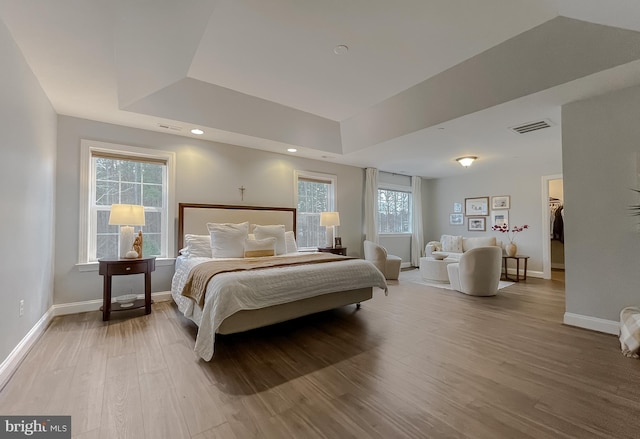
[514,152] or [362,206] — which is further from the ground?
[514,152]

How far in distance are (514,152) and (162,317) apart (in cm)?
639

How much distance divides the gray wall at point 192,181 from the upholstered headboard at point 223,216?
0.14 m

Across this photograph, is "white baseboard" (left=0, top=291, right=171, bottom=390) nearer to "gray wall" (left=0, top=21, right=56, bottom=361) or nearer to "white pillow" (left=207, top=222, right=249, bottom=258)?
"gray wall" (left=0, top=21, right=56, bottom=361)

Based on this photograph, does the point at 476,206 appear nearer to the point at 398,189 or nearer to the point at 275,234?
the point at 398,189

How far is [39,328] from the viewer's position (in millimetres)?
2697

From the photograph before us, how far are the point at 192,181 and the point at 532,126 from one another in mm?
5033

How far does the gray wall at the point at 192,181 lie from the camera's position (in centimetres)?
337

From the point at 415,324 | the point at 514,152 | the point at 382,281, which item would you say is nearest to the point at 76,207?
the point at 382,281

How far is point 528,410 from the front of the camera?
1.64 metres

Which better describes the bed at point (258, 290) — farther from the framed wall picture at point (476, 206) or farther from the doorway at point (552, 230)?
the framed wall picture at point (476, 206)

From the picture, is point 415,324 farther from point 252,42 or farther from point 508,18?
point 252,42

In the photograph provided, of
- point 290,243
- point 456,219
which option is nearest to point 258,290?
point 290,243

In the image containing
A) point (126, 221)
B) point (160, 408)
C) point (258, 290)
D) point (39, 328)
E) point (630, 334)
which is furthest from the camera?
point (126, 221)

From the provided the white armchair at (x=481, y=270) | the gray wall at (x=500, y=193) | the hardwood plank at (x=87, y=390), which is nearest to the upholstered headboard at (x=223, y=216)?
the hardwood plank at (x=87, y=390)
